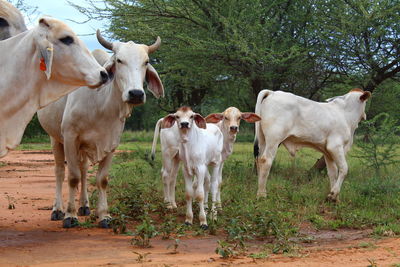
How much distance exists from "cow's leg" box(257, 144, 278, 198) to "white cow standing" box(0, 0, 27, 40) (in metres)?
4.39

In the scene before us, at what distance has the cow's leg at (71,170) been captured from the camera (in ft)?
21.1

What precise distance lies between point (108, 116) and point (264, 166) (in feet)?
10.6

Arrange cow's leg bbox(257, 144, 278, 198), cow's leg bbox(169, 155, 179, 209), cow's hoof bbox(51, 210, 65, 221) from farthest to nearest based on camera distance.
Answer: cow's leg bbox(257, 144, 278, 198), cow's leg bbox(169, 155, 179, 209), cow's hoof bbox(51, 210, 65, 221)

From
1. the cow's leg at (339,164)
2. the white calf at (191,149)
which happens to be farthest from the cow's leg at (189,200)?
the cow's leg at (339,164)

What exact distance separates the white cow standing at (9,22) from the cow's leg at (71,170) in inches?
51.3

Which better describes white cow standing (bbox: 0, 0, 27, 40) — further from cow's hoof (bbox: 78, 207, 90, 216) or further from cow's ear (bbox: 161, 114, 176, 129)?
cow's hoof (bbox: 78, 207, 90, 216)

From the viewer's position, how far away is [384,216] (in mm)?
7266

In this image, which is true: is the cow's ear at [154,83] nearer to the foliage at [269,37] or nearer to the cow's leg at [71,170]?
the cow's leg at [71,170]

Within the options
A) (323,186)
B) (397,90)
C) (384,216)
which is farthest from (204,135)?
(397,90)

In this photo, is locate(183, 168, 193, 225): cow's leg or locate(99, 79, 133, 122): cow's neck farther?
locate(183, 168, 193, 225): cow's leg

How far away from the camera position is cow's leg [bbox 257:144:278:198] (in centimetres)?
874

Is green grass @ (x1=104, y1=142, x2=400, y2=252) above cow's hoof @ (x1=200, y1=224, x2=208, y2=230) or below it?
above

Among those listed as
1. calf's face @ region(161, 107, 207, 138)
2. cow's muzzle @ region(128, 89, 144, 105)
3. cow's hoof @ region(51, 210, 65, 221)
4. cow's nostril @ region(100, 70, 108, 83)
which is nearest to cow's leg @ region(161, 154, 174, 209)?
calf's face @ region(161, 107, 207, 138)

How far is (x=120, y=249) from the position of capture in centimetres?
539
